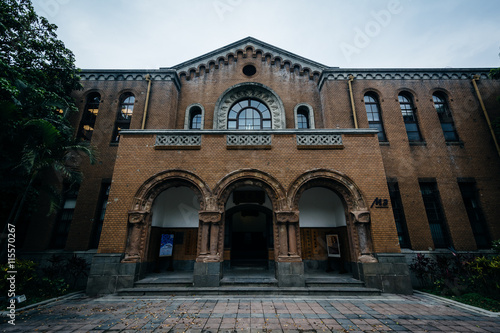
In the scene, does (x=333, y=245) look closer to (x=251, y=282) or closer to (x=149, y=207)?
(x=251, y=282)

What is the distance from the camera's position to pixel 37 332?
4711 mm

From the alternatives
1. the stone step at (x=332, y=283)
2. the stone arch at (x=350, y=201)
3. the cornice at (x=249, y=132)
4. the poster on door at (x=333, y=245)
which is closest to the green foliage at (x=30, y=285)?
the cornice at (x=249, y=132)

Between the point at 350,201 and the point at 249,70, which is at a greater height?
the point at 249,70

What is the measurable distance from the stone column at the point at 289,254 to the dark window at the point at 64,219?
412 inches

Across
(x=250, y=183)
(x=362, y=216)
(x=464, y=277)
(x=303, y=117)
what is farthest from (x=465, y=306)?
(x=303, y=117)

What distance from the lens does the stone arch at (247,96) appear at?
1267 centimetres

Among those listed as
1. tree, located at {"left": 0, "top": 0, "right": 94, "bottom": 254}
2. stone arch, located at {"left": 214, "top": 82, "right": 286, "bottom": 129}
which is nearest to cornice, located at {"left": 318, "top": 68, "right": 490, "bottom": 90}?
stone arch, located at {"left": 214, "top": 82, "right": 286, "bottom": 129}

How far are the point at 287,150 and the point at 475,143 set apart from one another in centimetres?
1101

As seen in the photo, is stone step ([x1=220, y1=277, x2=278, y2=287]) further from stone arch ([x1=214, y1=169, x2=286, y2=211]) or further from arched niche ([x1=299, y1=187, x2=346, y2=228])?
arched niche ([x1=299, y1=187, x2=346, y2=228])

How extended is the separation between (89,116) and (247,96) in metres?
9.53

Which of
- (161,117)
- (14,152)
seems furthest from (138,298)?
(161,117)

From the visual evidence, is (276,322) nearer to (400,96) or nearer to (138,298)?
(138,298)

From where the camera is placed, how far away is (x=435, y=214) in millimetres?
10617

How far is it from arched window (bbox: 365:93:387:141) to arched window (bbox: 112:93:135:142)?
1399 cm
